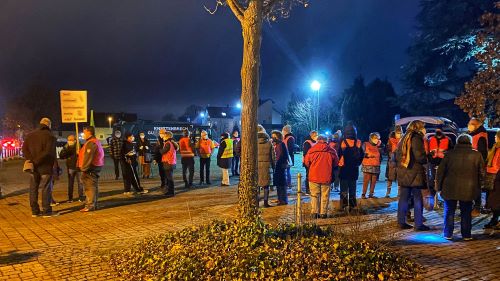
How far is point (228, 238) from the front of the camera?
5680 mm

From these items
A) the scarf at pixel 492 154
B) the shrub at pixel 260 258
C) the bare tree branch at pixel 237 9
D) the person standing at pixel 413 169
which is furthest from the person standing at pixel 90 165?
the scarf at pixel 492 154

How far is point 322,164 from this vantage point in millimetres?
8680

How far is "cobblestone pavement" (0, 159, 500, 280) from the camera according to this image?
572 cm

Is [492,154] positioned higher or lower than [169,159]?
higher

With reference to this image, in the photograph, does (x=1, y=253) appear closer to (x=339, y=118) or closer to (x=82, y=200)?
(x=82, y=200)

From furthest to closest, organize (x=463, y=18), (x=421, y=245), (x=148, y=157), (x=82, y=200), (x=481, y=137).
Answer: (x=463, y=18) < (x=148, y=157) < (x=82, y=200) < (x=481, y=137) < (x=421, y=245)

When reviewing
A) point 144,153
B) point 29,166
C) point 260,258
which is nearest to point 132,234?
point 29,166

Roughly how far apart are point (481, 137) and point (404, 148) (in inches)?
105

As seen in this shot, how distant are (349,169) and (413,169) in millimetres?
2198

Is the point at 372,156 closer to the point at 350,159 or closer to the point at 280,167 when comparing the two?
the point at 350,159

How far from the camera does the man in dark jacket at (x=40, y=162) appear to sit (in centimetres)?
948

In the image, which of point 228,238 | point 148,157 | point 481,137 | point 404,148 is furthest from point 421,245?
point 148,157

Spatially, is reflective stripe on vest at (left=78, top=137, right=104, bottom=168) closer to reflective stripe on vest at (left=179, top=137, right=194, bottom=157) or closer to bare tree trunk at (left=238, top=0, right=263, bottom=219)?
reflective stripe on vest at (left=179, top=137, right=194, bottom=157)

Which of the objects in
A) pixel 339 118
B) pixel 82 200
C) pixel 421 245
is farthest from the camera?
pixel 339 118
